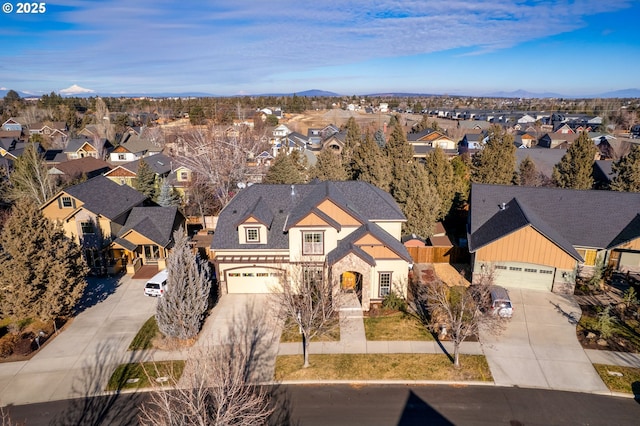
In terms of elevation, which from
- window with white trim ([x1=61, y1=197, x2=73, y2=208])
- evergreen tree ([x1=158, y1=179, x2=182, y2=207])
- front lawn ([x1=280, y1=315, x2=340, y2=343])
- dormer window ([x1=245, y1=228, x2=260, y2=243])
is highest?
window with white trim ([x1=61, y1=197, x2=73, y2=208])

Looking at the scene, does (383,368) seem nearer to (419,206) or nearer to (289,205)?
(289,205)

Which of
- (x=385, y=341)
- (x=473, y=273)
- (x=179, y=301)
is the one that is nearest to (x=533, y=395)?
(x=385, y=341)

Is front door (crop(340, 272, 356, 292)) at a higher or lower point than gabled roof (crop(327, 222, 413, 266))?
lower

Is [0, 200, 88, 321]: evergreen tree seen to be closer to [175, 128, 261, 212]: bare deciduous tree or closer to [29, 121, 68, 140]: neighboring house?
[175, 128, 261, 212]: bare deciduous tree

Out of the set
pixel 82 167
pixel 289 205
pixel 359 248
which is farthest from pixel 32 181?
pixel 359 248

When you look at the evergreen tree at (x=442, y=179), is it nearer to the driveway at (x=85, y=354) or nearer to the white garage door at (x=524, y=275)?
the white garage door at (x=524, y=275)

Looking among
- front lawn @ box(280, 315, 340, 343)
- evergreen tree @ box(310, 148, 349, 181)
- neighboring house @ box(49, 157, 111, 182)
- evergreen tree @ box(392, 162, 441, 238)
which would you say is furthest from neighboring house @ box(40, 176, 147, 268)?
evergreen tree @ box(392, 162, 441, 238)
